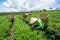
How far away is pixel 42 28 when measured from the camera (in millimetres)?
15328

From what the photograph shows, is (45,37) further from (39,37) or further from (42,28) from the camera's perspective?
(42,28)

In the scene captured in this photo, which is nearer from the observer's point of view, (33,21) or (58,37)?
(58,37)

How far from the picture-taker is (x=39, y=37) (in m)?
12.8

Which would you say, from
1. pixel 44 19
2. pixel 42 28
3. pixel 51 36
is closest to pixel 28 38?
pixel 51 36

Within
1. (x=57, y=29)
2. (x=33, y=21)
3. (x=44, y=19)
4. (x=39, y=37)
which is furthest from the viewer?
(x=33, y=21)

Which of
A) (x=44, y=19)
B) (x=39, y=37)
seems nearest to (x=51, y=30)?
(x=39, y=37)

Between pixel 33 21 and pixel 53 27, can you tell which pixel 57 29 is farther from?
pixel 33 21

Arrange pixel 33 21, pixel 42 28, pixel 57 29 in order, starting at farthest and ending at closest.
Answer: pixel 33 21, pixel 42 28, pixel 57 29

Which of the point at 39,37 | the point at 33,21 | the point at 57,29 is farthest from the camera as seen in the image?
the point at 33,21

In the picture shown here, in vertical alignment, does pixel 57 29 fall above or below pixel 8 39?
above

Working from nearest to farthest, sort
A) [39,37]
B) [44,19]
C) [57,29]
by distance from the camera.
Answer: [39,37]
[57,29]
[44,19]

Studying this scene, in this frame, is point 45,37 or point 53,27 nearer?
point 45,37

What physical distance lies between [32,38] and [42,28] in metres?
2.54

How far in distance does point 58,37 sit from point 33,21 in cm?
559
